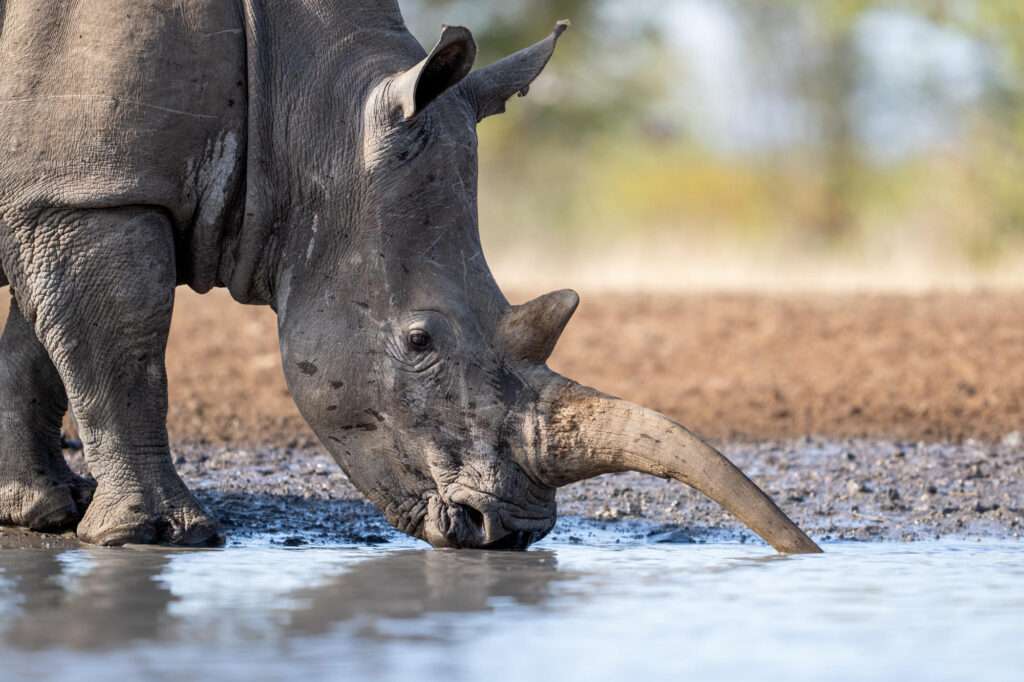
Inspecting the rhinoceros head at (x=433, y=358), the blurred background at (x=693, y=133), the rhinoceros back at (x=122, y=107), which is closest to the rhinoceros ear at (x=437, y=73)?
the rhinoceros head at (x=433, y=358)

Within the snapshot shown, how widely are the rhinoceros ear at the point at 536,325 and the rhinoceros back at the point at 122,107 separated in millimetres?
964

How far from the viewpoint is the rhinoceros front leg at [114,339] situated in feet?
17.8

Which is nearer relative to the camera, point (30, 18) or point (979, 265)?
point (30, 18)

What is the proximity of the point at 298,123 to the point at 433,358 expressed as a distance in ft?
2.87

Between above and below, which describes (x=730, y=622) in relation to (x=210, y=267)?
below

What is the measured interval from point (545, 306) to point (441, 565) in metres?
0.82

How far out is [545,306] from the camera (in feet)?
17.5

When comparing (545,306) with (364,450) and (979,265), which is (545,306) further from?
(979,265)

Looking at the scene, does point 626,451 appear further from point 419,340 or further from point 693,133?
point 693,133

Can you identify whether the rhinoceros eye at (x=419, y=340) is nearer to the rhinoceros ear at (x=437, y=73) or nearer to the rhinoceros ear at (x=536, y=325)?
the rhinoceros ear at (x=536, y=325)

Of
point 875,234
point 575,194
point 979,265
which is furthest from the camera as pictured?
point 575,194

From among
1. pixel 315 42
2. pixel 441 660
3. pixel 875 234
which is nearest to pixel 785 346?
pixel 315 42

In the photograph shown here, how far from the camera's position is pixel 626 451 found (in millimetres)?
5164

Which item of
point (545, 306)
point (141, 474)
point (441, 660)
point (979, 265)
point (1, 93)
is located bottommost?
point (441, 660)
